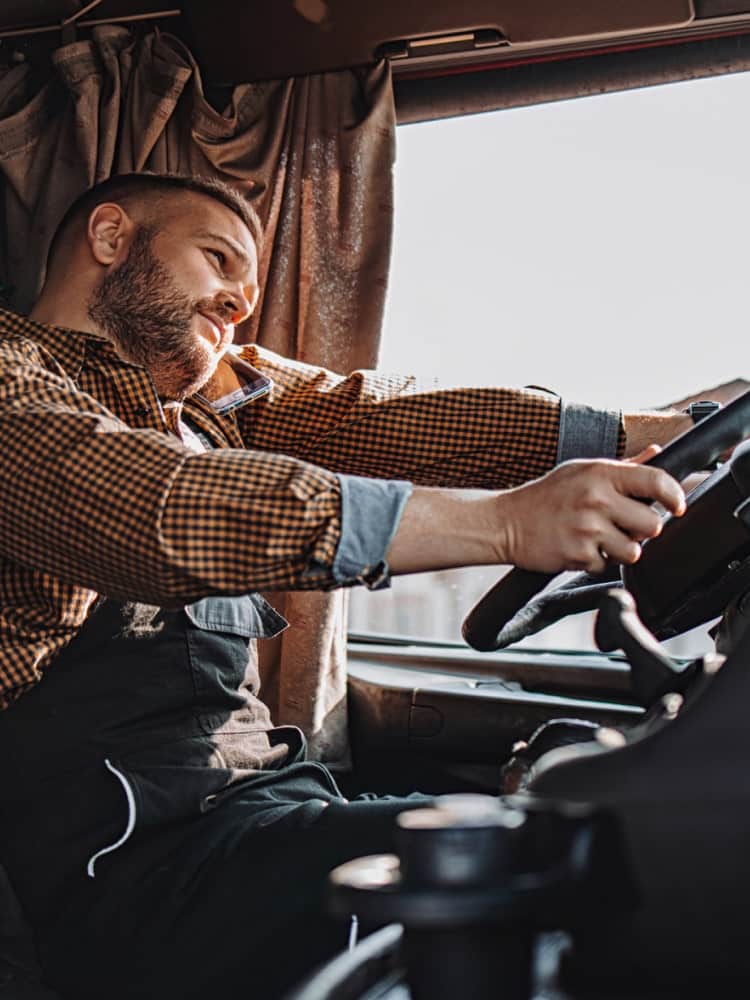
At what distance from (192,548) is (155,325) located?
748 millimetres

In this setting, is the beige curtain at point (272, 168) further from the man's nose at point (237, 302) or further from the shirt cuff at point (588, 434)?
the shirt cuff at point (588, 434)

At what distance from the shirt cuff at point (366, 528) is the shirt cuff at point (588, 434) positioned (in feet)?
2.20

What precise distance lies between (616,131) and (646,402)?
61 centimetres

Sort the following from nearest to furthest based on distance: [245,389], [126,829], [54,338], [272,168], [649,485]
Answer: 1. [649,485]
2. [126,829]
3. [54,338]
4. [245,389]
5. [272,168]

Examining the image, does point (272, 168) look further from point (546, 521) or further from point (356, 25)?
point (546, 521)

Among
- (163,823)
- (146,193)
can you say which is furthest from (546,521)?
(146,193)

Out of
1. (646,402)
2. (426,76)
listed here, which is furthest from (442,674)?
(426,76)

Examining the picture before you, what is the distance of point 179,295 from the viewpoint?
162 centimetres

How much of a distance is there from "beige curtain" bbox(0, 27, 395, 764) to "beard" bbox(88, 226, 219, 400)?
0.68m

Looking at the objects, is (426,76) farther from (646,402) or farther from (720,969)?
(720,969)

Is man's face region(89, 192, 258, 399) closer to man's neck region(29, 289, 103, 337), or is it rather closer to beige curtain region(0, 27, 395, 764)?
man's neck region(29, 289, 103, 337)

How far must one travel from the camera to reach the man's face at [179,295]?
5.22 feet

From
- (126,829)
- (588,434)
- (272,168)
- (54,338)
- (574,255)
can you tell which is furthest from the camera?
(272,168)

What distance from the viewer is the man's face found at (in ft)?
5.22
